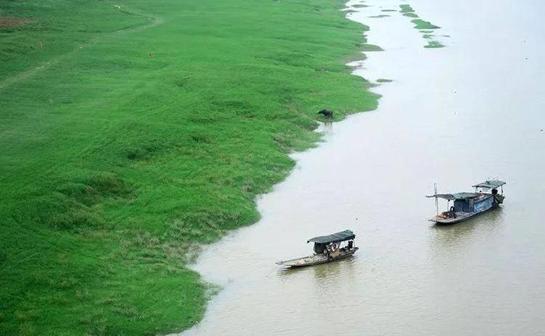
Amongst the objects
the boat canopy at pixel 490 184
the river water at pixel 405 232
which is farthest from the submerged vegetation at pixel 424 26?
the boat canopy at pixel 490 184

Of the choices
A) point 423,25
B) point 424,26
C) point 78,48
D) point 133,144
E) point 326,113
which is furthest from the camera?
point 423,25

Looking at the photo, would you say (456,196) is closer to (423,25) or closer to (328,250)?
(328,250)

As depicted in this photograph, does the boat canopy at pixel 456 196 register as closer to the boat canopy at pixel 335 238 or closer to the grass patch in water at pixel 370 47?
the boat canopy at pixel 335 238

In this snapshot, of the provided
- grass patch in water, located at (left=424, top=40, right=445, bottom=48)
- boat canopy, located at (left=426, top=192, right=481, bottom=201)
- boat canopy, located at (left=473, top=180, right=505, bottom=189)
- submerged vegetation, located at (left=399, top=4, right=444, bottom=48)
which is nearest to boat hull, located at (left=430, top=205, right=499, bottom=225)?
boat canopy, located at (left=426, top=192, right=481, bottom=201)

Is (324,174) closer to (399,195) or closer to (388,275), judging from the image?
(399,195)

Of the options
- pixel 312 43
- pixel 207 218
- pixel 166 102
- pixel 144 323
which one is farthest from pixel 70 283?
pixel 312 43

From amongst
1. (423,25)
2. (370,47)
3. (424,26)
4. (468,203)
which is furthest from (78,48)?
(423,25)
